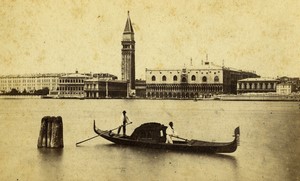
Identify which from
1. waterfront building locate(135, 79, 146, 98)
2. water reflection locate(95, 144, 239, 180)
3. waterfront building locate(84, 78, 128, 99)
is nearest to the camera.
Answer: water reflection locate(95, 144, 239, 180)

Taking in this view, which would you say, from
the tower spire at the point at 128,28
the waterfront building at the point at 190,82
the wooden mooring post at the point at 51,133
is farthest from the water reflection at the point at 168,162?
the tower spire at the point at 128,28

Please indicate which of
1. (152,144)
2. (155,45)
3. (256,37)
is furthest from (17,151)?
(256,37)

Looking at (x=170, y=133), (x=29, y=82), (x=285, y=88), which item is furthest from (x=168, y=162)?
(x=29, y=82)

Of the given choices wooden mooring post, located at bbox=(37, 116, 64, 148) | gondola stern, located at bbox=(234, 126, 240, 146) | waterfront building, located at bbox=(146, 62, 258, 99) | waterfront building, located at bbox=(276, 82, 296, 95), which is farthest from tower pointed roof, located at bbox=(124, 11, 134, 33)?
waterfront building, located at bbox=(276, 82, 296, 95)

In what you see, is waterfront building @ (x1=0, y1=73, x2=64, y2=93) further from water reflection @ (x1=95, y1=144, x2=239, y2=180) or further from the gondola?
the gondola

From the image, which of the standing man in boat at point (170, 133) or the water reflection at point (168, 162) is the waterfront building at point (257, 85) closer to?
the water reflection at point (168, 162)
